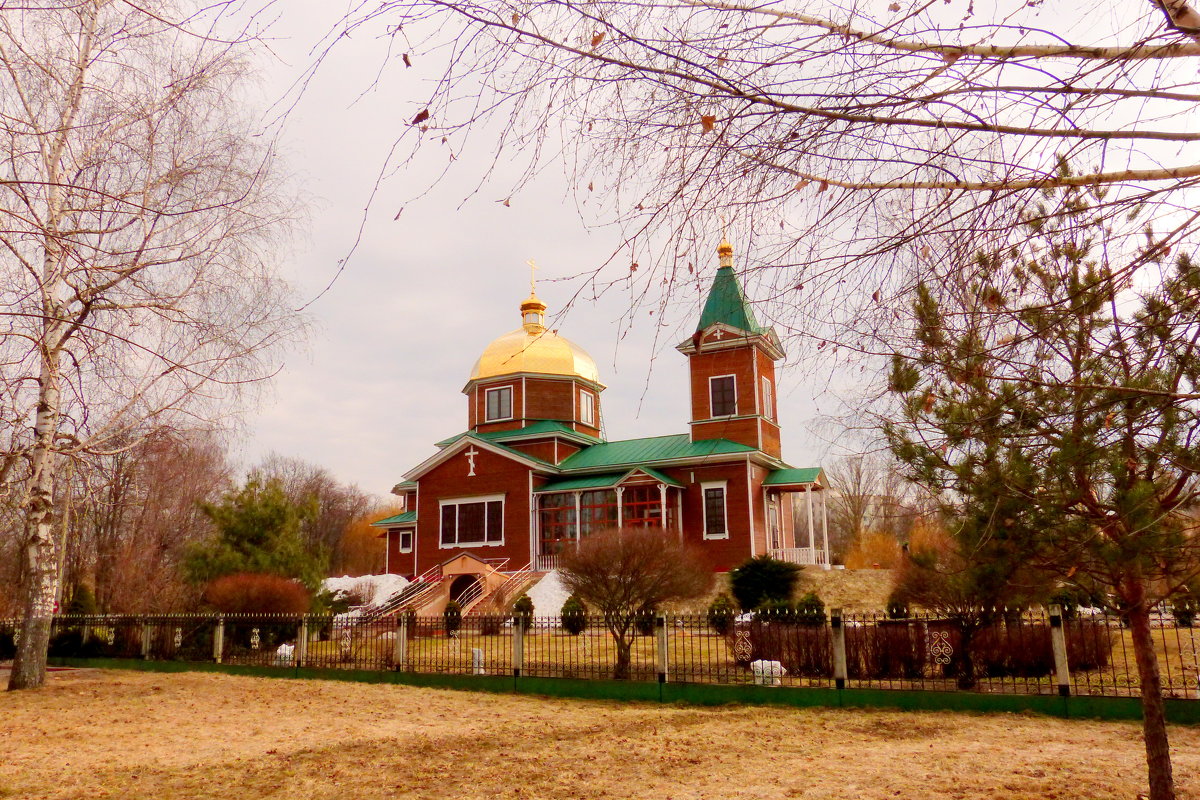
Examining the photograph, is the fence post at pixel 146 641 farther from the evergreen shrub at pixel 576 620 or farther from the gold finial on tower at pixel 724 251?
the gold finial on tower at pixel 724 251

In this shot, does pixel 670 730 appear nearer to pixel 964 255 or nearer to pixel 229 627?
pixel 964 255

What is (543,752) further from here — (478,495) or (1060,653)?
(478,495)

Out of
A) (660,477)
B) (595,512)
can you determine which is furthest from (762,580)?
(595,512)

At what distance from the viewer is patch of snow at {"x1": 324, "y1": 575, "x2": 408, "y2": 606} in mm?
29555

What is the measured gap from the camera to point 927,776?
6.85m

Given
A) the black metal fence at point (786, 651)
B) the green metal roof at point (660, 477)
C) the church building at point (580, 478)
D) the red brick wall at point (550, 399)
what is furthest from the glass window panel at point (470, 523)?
the black metal fence at point (786, 651)

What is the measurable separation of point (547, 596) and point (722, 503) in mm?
6895

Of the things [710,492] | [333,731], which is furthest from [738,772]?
[710,492]

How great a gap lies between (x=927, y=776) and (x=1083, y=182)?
5529 mm

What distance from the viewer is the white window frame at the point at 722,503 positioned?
28234 millimetres

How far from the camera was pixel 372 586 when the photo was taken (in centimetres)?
3075

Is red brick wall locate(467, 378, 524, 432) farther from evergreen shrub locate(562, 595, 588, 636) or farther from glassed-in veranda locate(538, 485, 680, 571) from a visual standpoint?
evergreen shrub locate(562, 595, 588, 636)

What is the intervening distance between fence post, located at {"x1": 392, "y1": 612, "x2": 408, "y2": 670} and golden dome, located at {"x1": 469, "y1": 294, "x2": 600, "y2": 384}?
19.1 metres

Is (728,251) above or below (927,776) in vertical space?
above
